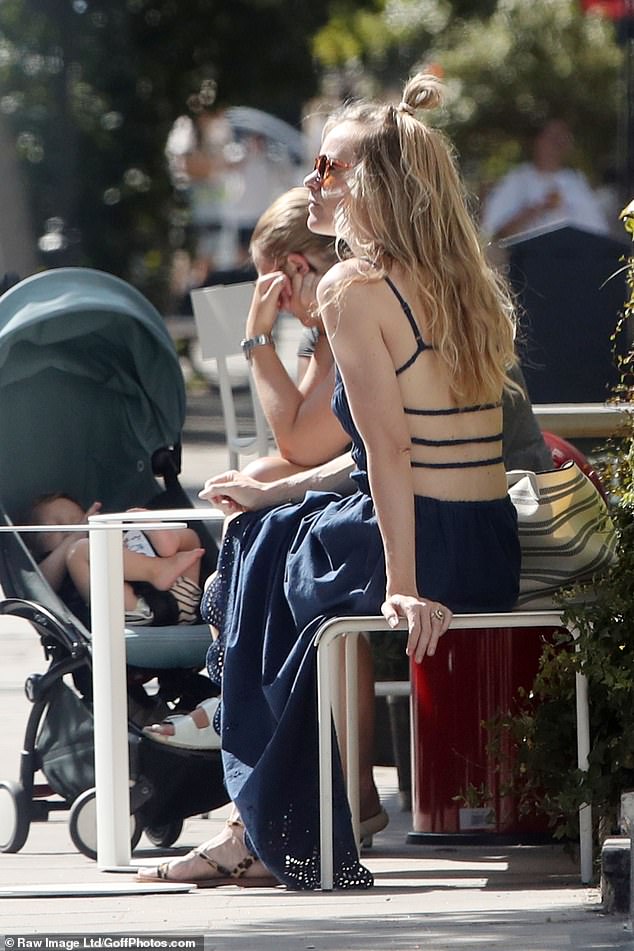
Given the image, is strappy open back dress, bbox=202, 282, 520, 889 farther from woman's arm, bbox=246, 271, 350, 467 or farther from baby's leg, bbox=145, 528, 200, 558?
baby's leg, bbox=145, 528, 200, 558

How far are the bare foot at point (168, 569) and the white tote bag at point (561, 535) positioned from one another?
1.00 metres

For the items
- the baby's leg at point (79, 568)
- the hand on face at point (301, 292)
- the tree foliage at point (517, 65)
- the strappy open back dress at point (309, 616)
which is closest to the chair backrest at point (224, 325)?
the baby's leg at point (79, 568)

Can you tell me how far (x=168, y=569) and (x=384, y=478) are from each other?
3.47 feet

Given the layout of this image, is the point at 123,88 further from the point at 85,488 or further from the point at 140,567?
the point at 140,567

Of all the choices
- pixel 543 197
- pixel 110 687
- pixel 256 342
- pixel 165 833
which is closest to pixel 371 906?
pixel 110 687

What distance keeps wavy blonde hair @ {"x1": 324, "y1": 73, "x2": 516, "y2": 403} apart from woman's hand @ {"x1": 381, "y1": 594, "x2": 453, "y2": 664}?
44cm

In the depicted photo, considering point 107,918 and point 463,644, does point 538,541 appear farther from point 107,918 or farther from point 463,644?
point 107,918

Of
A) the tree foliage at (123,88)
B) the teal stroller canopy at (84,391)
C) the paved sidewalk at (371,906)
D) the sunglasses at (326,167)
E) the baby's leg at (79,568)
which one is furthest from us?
the tree foliage at (123,88)

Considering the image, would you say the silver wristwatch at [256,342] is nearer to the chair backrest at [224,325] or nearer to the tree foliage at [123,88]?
the chair backrest at [224,325]

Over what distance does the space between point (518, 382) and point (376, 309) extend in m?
0.77

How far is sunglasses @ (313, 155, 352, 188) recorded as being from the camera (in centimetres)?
379

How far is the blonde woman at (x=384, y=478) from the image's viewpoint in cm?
359

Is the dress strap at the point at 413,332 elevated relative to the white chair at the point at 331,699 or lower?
elevated

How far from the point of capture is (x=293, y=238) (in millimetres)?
4375
